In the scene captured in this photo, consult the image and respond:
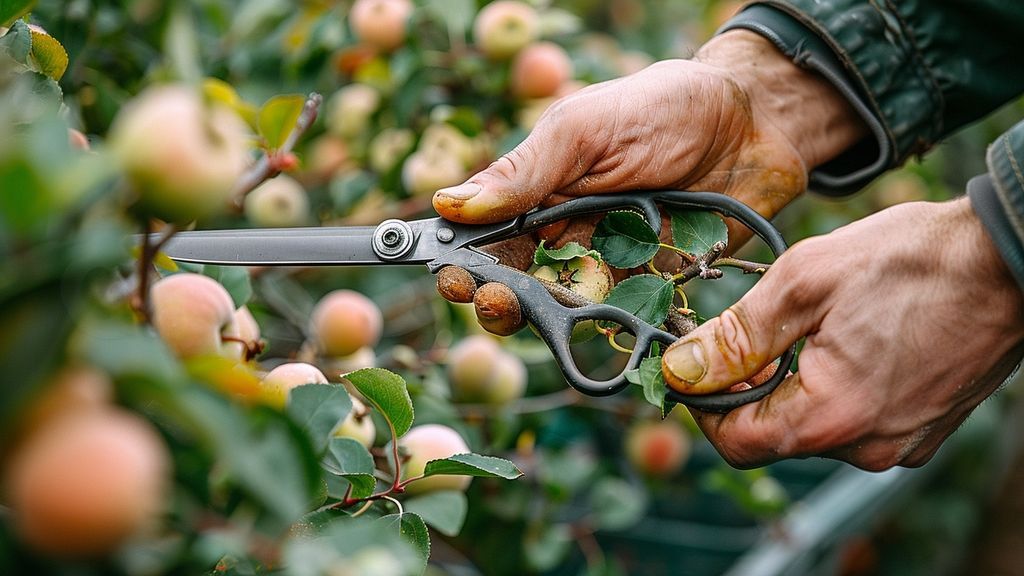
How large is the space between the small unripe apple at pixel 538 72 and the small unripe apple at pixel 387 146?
0.19 meters

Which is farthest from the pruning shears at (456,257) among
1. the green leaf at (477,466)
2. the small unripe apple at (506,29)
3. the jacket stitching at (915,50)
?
the small unripe apple at (506,29)

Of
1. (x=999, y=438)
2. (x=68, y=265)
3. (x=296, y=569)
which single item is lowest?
(x=999, y=438)

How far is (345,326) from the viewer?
1.15 metres

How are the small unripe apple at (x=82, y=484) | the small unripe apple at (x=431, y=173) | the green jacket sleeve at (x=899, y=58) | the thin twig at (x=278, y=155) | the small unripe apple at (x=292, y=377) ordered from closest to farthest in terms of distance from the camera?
1. the small unripe apple at (x=82, y=484)
2. the small unripe apple at (x=292, y=377)
3. the thin twig at (x=278, y=155)
4. the green jacket sleeve at (x=899, y=58)
5. the small unripe apple at (x=431, y=173)

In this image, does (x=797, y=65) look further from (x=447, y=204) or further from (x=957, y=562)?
(x=957, y=562)

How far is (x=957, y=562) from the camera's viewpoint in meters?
2.96

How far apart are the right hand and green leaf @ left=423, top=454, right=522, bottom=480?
0.76ft

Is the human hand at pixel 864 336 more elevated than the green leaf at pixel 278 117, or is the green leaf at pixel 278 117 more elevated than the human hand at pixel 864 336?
the green leaf at pixel 278 117

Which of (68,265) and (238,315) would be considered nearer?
(68,265)

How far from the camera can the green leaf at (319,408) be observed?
0.59 metres

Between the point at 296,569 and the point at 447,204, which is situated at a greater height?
the point at 296,569

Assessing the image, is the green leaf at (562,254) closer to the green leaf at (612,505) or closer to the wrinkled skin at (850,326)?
the wrinkled skin at (850,326)

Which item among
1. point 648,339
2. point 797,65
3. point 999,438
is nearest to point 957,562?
point 999,438

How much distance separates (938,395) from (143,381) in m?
0.73
